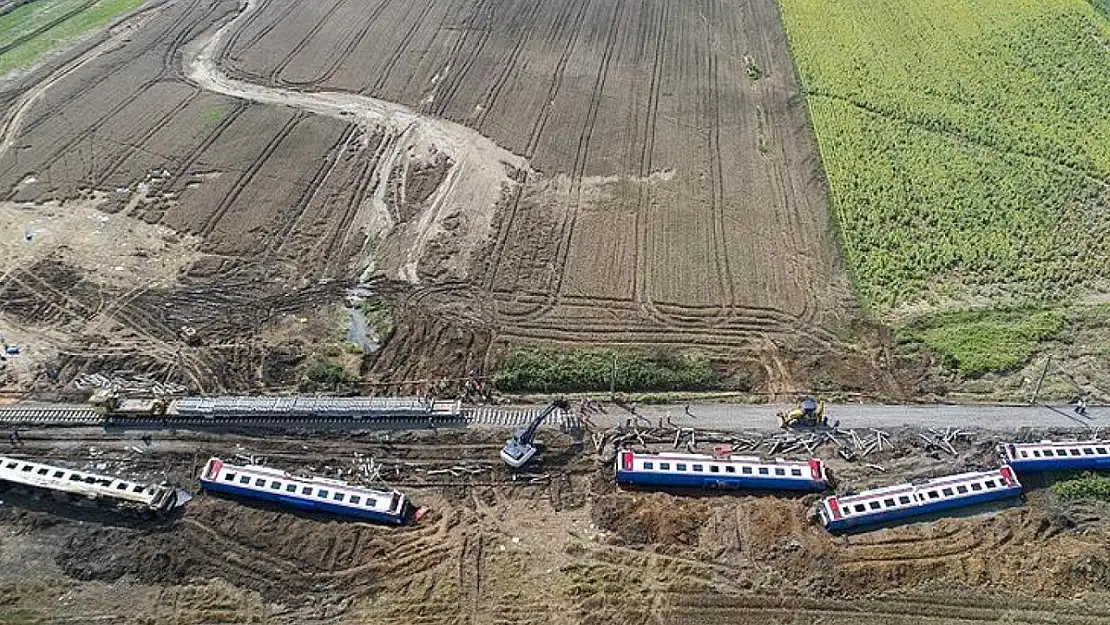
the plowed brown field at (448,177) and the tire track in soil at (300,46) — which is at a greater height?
the tire track in soil at (300,46)

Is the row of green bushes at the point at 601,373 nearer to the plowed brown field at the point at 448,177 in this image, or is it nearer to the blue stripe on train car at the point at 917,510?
the plowed brown field at the point at 448,177

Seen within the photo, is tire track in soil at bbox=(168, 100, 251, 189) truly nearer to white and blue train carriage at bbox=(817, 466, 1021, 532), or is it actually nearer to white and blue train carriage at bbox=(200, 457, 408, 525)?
white and blue train carriage at bbox=(200, 457, 408, 525)

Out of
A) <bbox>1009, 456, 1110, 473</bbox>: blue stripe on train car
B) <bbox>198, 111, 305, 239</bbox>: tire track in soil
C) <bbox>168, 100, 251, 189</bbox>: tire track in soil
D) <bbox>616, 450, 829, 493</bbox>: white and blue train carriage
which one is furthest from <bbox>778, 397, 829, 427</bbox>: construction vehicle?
<bbox>168, 100, 251, 189</bbox>: tire track in soil

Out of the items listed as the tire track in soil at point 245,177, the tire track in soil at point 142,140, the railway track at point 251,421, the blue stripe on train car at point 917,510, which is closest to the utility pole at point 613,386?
the railway track at point 251,421

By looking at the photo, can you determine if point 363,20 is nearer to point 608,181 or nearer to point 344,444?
point 608,181

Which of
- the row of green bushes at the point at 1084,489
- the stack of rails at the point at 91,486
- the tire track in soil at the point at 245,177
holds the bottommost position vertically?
the row of green bushes at the point at 1084,489

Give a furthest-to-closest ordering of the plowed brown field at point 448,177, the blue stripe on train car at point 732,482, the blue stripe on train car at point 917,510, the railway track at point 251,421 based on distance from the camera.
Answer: the plowed brown field at point 448,177 → the railway track at point 251,421 → the blue stripe on train car at point 732,482 → the blue stripe on train car at point 917,510
